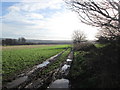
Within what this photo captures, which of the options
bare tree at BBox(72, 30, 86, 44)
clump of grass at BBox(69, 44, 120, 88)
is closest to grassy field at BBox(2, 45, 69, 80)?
clump of grass at BBox(69, 44, 120, 88)

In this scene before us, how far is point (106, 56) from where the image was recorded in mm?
6109

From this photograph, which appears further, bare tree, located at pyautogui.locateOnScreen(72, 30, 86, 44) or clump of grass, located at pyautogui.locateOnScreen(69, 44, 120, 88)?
bare tree, located at pyautogui.locateOnScreen(72, 30, 86, 44)

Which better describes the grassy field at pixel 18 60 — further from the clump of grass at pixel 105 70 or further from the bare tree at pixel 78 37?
the bare tree at pixel 78 37

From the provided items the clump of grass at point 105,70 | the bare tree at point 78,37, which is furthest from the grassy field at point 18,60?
the bare tree at point 78,37

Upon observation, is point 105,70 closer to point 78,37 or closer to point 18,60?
point 18,60

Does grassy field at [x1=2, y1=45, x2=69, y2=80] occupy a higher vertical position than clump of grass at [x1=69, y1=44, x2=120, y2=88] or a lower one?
lower

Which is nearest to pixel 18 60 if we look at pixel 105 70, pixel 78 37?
pixel 105 70

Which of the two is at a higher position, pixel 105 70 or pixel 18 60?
pixel 105 70

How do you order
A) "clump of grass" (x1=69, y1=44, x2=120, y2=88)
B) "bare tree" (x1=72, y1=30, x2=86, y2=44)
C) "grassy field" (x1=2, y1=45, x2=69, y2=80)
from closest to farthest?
"clump of grass" (x1=69, y1=44, x2=120, y2=88) → "grassy field" (x1=2, y1=45, x2=69, y2=80) → "bare tree" (x1=72, y1=30, x2=86, y2=44)

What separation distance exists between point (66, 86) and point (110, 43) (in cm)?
377

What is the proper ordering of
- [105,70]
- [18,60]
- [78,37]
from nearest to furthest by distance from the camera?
1. [105,70]
2. [18,60]
3. [78,37]

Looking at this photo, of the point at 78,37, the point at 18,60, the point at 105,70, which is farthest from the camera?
the point at 78,37

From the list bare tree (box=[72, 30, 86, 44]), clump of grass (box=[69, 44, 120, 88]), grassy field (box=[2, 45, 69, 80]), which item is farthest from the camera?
bare tree (box=[72, 30, 86, 44])

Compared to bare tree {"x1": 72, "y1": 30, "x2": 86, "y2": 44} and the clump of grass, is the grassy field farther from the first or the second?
bare tree {"x1": 72, "y1": 30, "x2": 86, "y2": 44}
